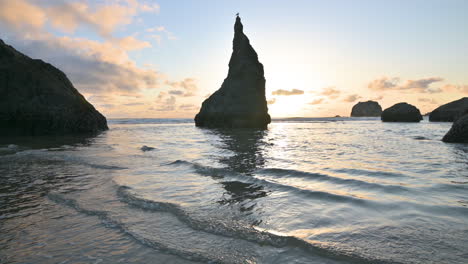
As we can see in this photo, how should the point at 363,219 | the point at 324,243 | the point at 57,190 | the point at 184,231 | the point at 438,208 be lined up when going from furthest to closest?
1. the point at 57,190
2. the point at 438,208
3. the point at 363,219
4. the point at 184,231
5. the point at 324,243

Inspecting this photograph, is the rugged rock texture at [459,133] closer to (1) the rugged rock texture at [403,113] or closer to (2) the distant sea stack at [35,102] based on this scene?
(2) the distant sea stack at [35,102]

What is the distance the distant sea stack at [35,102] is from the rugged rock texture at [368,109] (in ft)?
474

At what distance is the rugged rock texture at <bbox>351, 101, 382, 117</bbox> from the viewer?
140 m

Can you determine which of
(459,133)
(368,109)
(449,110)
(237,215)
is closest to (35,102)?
(237,215)

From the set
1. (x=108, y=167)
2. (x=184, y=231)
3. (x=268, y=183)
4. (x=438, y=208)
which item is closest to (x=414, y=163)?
(x=438, y=208)

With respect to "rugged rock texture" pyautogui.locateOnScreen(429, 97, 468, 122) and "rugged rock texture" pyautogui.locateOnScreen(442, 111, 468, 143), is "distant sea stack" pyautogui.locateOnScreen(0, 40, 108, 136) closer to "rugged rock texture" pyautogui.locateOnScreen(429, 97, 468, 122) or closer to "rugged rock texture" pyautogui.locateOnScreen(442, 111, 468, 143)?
"rugged rock texture" pyautogui.locateOnScreen(442, 111, 468, 143)

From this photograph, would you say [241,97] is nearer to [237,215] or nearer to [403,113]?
[403,113]

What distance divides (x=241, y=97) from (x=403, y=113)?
127 feet

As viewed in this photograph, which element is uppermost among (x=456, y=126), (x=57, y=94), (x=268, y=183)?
(x=57, y=94)

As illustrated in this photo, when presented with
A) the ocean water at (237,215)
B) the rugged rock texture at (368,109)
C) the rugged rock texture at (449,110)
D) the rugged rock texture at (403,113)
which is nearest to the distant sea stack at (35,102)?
the ocean water at (237,215)

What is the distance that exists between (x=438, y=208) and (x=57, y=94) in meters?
32.2

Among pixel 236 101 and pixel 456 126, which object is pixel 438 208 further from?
pixel 236 101

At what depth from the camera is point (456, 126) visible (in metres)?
15.6

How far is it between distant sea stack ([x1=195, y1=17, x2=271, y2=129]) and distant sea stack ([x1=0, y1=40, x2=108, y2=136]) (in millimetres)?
22778
